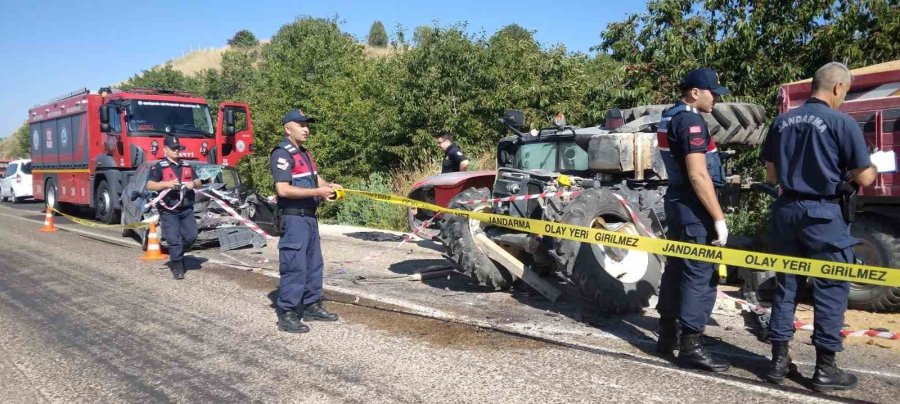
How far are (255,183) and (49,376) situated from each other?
16.1m

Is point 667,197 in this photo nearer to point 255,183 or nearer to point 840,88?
point 840,88

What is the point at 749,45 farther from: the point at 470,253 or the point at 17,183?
the point at 17,183

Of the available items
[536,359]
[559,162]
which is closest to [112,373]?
[536,359]

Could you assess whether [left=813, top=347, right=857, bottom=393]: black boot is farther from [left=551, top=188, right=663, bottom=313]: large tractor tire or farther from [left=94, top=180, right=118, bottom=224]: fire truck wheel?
[left=94, top=180, right=118, bottom=224]: fire truck wheel

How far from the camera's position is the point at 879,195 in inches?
235

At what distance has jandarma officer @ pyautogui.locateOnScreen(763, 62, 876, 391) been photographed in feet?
12.5

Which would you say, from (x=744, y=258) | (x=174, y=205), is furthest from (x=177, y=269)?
(x=744, y=258)

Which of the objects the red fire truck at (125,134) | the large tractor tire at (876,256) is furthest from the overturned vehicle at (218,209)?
the large tractor tire at (876,256)

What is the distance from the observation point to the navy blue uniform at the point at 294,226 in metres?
5.42

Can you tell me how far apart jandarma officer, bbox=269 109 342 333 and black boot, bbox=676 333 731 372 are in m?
2.95

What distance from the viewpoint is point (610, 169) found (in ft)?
21.3

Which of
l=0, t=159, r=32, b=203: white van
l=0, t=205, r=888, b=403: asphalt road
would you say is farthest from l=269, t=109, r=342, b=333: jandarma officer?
l=0, t=159, r=32, b=203: white van

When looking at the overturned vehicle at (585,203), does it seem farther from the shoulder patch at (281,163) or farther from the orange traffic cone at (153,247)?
the orange traffic cone at (153,247)

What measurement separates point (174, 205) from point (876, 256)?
25.2 feet
